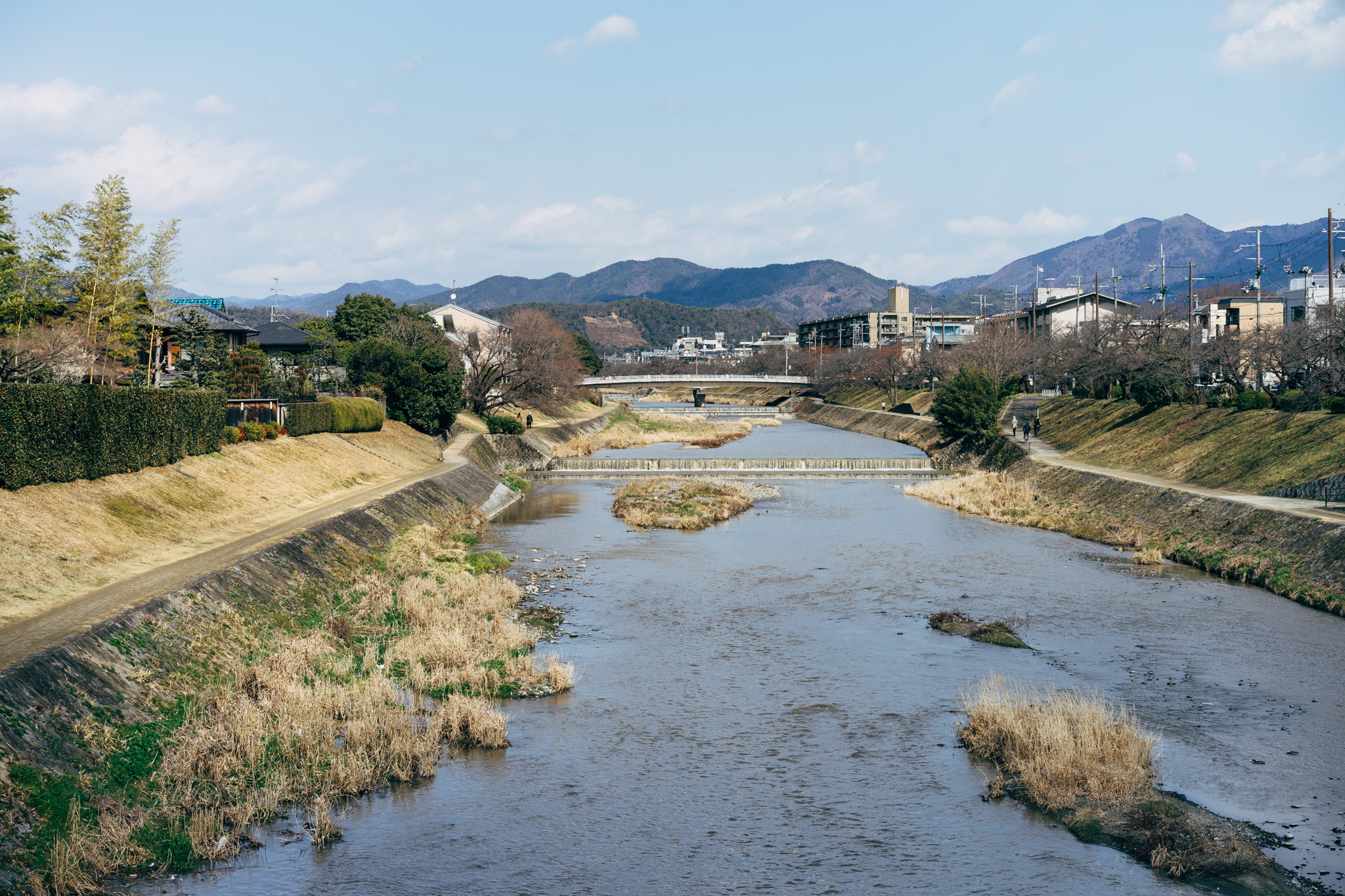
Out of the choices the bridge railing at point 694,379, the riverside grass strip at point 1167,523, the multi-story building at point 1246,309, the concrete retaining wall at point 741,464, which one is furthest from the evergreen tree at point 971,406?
the bridge railing at point 694,379

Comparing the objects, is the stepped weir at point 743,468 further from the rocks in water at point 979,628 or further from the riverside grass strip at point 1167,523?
the rocks in water at point 979,628

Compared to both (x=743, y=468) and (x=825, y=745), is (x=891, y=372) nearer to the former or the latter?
(x=743, y=468)

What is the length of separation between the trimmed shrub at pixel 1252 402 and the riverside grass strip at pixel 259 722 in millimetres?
41314

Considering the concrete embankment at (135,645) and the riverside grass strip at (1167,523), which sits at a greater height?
the concrete embankment at (135,645)

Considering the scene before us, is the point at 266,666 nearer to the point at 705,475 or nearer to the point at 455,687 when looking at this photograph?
the point at 455,687

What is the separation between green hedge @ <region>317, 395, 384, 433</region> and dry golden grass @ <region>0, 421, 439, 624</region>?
5479 mm

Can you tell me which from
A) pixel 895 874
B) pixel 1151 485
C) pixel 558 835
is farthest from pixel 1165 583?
pixel 558 835

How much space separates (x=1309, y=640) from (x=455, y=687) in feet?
68.1

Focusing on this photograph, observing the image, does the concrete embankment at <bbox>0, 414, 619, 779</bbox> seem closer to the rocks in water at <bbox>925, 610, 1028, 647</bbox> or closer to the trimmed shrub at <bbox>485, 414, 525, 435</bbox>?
the rocks in water at <bbox>925, 610, 1028, 647</bbox>

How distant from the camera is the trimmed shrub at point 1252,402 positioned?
157 feet

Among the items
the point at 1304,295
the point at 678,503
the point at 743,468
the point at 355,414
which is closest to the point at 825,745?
the point at 678,503

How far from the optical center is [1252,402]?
4816 centimetres

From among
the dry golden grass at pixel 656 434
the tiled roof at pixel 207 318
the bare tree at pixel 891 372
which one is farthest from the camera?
the bare tree at pixel 891 372

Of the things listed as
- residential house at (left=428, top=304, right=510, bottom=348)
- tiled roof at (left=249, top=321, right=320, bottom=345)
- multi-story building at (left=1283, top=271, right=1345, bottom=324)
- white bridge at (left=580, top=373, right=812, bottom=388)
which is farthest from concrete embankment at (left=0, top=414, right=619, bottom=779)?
white bridge at (left=580, top=373, right=812, bottom=388)
